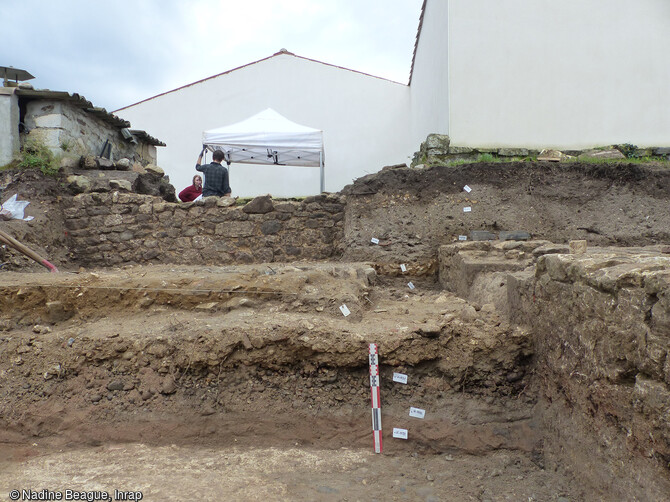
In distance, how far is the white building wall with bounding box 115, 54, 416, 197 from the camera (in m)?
14.4

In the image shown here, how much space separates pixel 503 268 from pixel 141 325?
11.0ft

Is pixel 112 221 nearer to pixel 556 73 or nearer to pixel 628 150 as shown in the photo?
pixel 556 73

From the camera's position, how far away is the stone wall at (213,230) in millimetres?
6438

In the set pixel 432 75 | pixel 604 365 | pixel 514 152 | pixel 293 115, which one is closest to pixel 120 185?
pixel 604 365

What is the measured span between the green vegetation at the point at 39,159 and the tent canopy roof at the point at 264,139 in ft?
11.4

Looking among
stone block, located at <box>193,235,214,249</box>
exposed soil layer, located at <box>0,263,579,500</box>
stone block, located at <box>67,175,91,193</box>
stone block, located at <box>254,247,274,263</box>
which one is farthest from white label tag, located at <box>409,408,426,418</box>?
stone block, located at <box>67,175,91,193</box>

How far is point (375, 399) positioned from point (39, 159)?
6184mm

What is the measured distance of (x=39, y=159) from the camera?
21.5ft

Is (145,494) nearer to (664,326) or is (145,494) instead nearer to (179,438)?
(179,438)

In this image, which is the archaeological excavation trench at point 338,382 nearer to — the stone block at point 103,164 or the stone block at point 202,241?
the stone block at point 202,241

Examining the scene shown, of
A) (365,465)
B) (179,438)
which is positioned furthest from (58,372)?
(365,465)

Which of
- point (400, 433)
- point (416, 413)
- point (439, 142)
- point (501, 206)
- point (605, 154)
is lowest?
point (400, 433)

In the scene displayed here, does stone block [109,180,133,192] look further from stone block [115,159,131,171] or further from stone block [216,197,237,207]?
stone block [216,197,237,207]

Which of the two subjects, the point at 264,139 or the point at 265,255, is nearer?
the point at 265,255
